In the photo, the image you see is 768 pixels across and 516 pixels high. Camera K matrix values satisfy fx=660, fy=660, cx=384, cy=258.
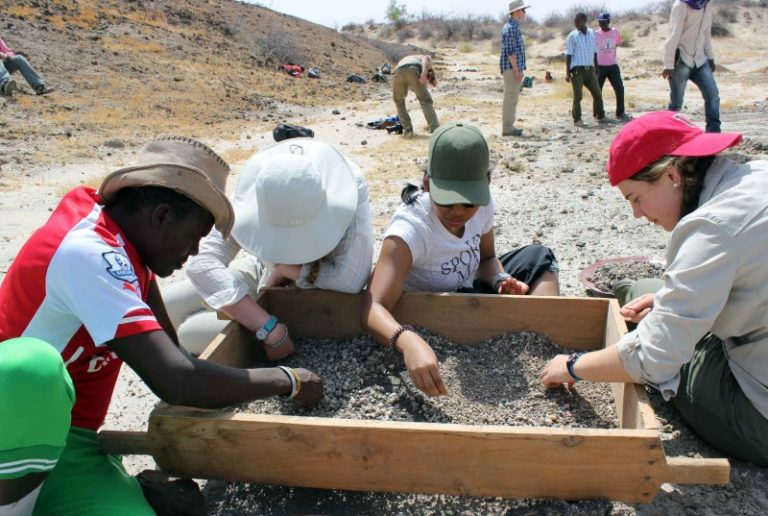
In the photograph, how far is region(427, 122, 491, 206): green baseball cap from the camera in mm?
2705

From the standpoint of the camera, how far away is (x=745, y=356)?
2281mm

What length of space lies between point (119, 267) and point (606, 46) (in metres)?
10.9

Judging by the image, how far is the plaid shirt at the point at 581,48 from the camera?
10.6 metres

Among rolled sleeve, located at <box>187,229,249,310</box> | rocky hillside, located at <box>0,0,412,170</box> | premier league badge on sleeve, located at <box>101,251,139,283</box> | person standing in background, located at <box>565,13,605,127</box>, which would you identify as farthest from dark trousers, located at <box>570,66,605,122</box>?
premier league badge on sleeve, located at <box>101,251,139,283</box>

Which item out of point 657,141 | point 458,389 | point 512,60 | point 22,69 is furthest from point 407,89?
point 657,141

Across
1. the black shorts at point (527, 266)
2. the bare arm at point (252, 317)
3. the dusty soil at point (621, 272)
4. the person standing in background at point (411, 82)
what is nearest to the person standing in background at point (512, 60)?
the person standing in background at point (411, 82)

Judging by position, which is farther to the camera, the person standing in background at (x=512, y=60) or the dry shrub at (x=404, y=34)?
the dry shrub at (x=404, y=34)

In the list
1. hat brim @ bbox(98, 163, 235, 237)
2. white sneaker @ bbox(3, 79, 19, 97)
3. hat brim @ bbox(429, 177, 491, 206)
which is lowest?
hat brim @ bbox(429, 177, 491, 206)

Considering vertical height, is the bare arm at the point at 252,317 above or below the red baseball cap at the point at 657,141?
below

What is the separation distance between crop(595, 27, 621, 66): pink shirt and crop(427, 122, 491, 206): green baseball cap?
30.8 ft

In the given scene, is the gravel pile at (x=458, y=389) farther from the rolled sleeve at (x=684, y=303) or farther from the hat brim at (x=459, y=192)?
the hat brim at (x=459, y=192)

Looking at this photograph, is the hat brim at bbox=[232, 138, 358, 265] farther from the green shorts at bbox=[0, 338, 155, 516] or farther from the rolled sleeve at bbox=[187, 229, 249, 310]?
the green shorts at bbox=[0, 338, 155, 516]

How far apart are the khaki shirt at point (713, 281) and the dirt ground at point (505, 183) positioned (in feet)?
1.63

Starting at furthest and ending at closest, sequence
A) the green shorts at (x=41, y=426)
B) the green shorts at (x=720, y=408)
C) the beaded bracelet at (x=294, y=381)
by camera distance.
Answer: the green shorts at (x=720, y=408) < the beaded bracelet at (x=294, y=381) < the green shorts at (x=41, y=426)
